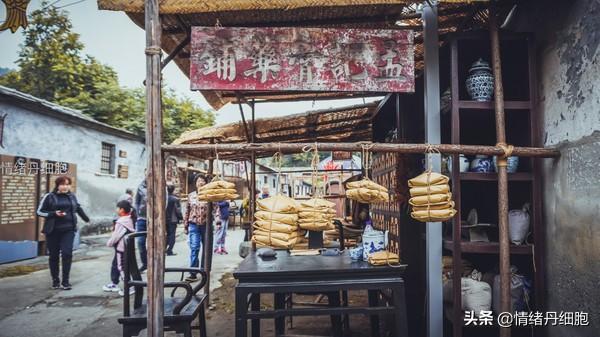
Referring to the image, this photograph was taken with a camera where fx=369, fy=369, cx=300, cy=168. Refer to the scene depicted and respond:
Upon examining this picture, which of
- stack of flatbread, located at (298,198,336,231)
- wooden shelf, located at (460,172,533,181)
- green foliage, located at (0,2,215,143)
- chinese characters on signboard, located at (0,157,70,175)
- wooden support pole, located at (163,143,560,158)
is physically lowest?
stack of flatbread, located at (298,198,336,231)

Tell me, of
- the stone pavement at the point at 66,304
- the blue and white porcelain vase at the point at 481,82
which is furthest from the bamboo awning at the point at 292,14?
the stone pavement at the point at 66,304

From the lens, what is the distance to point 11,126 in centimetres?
996

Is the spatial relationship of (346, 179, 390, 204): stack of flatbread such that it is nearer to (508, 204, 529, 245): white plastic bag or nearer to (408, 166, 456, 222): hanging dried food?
(408, 166, 456, 222): hanging dried food

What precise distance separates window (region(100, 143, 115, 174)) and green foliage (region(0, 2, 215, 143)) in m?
4.76

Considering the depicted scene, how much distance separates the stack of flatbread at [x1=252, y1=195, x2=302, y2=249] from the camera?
3186 millimetres

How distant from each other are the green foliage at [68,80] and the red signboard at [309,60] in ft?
60.3

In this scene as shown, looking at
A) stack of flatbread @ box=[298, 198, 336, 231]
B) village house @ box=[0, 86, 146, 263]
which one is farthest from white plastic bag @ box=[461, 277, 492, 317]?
village house @ box=[0, 86, 146, 263]

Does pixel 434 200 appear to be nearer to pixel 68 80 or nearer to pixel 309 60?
pixel 309 60

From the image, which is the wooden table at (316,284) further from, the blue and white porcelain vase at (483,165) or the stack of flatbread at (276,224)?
the blue and white porcelain vase at (483,165)

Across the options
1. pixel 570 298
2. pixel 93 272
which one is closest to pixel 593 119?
pixel 570 298

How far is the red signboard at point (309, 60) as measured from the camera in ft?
11.1

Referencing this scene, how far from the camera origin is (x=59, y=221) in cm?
662

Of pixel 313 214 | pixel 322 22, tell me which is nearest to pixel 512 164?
pixel 313 214

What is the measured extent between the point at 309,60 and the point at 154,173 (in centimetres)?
169
